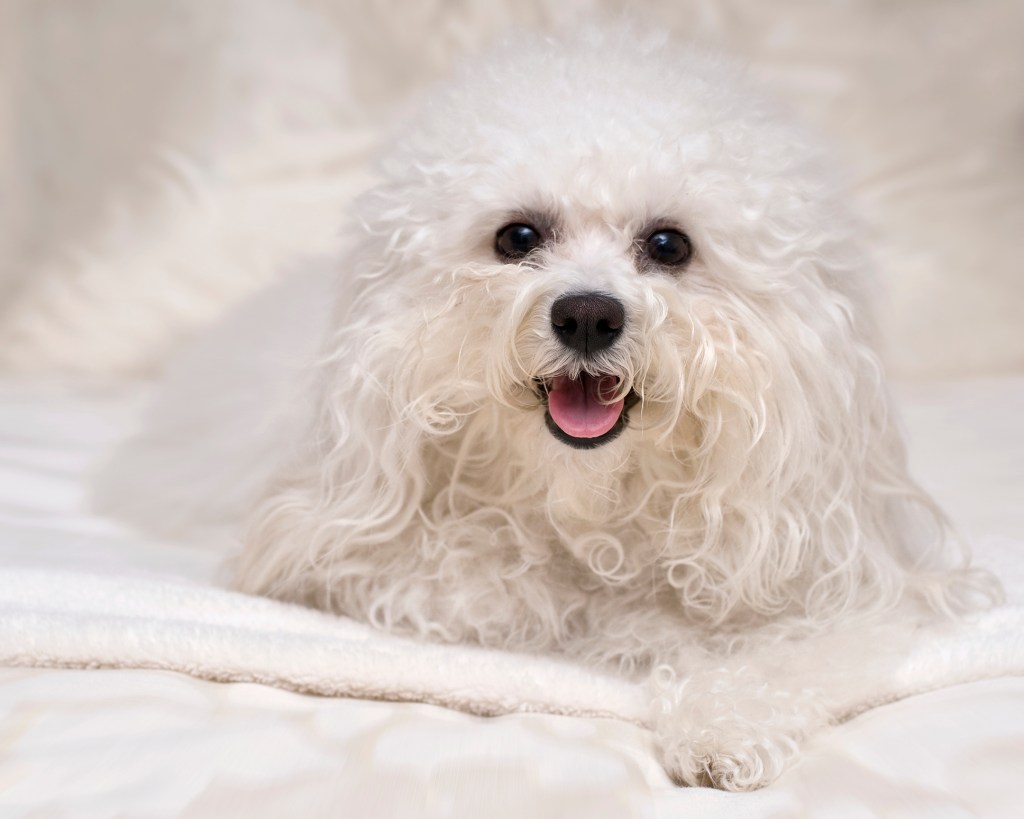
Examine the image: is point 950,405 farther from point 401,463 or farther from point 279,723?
point 279,723

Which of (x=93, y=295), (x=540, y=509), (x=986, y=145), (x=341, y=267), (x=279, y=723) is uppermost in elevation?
(x=986, y=145)

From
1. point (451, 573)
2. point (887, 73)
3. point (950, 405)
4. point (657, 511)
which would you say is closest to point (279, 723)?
point (451, 573)

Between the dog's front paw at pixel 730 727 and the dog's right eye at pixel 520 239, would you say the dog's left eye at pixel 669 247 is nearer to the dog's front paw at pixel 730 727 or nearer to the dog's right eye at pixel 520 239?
the dog's right eye at pixel 520 239

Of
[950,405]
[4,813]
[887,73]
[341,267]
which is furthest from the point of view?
[887,73]

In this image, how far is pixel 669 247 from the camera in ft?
4.67

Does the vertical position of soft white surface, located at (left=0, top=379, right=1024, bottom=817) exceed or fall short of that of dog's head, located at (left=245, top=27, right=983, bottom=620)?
it falls short

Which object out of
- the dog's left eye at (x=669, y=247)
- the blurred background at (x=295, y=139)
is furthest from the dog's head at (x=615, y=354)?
the blurred background at (x=295, y=139)

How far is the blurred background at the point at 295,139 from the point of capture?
2756 millimetres

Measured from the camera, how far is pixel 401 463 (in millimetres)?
1456

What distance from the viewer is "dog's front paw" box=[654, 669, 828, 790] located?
1.20m

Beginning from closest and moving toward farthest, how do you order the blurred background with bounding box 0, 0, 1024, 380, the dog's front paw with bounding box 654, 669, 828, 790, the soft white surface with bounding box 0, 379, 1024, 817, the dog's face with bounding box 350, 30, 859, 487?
the soft white surface with bounding box 0, 379, 1024, 817 → the dog's front paw with bounding box 654, 669, 828, 790 → the dog's face with bounding box 350, 30, 859, 487 → the blurred background with bounding box 0, 0, 1024, 380

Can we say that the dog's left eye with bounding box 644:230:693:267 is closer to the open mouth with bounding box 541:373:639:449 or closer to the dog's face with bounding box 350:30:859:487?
the dog's face with bounding box 350:30:859:487

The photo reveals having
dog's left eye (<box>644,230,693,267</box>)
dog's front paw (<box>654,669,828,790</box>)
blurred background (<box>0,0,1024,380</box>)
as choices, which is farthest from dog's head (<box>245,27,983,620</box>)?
blurred background (<box>0,0,1024,380</box>)

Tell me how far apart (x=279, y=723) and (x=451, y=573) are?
304 mm
